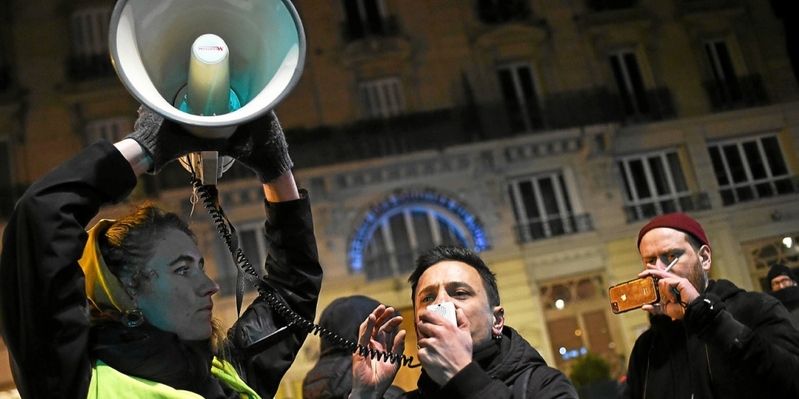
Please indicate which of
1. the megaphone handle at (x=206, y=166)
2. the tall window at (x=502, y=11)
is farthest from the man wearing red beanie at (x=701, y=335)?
the tall window at (x=502, y=11)

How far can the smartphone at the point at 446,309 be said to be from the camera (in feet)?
4.07

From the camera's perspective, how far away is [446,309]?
4.11ft

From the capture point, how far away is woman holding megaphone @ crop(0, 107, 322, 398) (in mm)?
928

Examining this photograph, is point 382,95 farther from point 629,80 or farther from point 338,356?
point 338,356

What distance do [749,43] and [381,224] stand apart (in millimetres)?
3529

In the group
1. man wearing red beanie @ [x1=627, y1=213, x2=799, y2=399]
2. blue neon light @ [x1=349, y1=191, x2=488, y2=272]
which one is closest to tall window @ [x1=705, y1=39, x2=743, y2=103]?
blue neon light @ [x1=349, y1=191, x2=488, y2=272]

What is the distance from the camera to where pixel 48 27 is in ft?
21.2

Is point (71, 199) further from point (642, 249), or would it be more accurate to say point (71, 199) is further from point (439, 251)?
point (642, 249)

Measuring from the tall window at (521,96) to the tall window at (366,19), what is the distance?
1201 mm

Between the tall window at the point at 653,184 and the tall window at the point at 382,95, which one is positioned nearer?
the tall window at the point at 653,184

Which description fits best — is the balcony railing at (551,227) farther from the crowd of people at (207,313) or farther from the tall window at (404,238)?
the crowd of people at (207,313)

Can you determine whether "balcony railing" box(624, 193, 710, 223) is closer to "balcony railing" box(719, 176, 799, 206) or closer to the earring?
"balcony railing" box(719, 176, 799, 206)

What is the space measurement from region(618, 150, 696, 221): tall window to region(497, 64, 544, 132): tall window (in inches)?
34.9

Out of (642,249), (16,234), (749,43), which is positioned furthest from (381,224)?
(16,234)
